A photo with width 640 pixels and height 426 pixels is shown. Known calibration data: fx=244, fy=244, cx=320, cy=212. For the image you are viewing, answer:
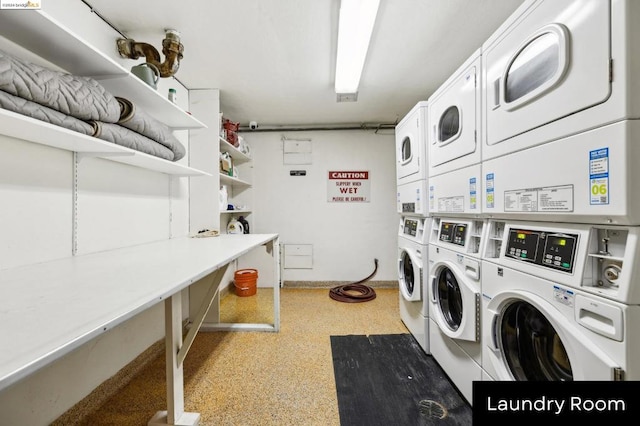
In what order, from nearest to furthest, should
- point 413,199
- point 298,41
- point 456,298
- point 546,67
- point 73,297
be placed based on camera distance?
point 73,297 → point 546,67 → point 456,298 → point 298,41 → point 413,199

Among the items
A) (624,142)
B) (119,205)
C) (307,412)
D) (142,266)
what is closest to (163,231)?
(119,205)

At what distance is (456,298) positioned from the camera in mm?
1602

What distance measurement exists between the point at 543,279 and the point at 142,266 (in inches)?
64.5

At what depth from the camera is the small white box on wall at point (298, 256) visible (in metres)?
3.62

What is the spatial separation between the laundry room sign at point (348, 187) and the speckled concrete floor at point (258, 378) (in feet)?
5.40

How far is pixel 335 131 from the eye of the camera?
3.60 metres

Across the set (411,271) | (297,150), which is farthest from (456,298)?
(297,150)

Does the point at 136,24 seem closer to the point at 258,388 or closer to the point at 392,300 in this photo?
the point at 258,388

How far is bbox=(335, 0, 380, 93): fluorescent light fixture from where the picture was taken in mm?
1431

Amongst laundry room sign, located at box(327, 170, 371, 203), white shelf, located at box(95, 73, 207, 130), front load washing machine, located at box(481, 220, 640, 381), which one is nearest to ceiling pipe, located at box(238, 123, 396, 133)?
laundry room sign, located at box(327, 170, 371, 203)

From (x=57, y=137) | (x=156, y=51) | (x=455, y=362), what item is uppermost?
(x=156, y=51)

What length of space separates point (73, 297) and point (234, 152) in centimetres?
264

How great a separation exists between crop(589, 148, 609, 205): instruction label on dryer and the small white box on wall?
3.07 metres

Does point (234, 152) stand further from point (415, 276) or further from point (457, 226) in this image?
point (457, 226)
